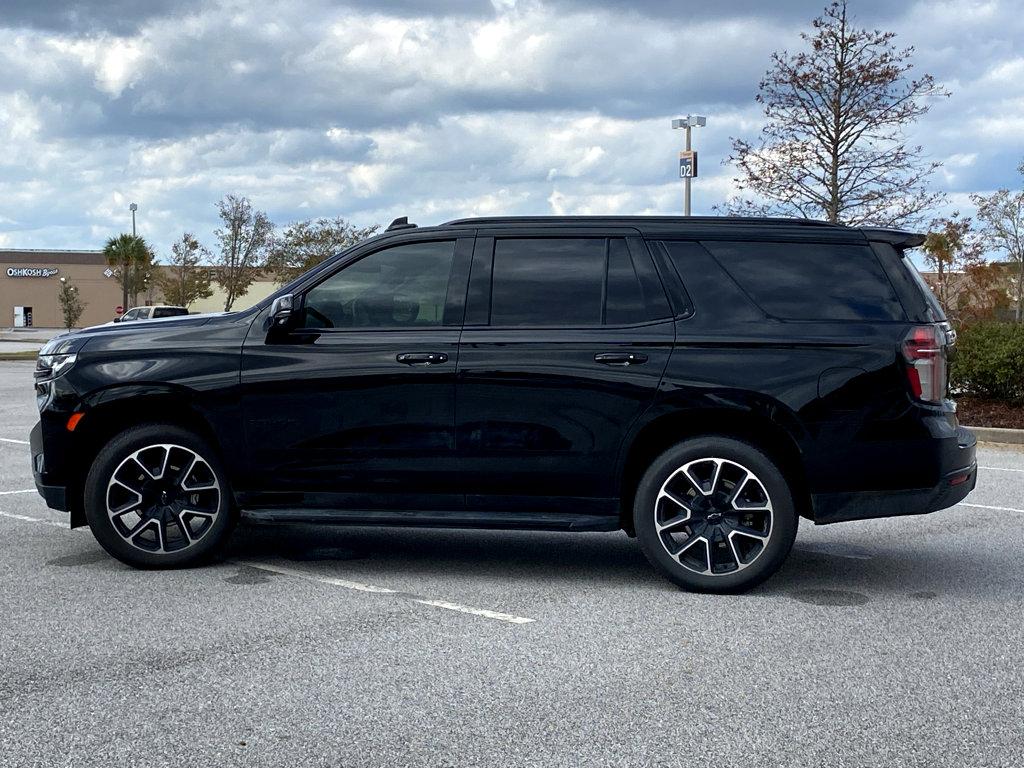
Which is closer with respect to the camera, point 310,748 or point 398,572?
point 310,748

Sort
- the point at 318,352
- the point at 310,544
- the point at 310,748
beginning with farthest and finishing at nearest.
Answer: the point at 310,544 < the point at 318,352 < the point at 310,748

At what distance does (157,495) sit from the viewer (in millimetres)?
6730

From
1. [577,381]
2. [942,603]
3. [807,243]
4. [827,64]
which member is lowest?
[942,603]

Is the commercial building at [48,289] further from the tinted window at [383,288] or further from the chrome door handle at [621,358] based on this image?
the chrome door handle at [621,358]

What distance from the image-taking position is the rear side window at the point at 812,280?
631 cm

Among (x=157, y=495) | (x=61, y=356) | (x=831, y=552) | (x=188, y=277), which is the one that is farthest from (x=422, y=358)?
(x=188, y=277)

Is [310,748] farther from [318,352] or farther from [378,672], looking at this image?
[318,352]

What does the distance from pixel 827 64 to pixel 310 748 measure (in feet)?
66.4

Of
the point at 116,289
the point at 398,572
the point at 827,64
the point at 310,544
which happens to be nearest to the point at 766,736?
the point at 398,572

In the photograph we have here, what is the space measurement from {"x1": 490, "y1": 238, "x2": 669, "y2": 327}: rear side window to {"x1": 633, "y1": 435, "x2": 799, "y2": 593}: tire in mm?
799

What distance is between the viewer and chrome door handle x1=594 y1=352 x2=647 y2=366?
6.27 metres

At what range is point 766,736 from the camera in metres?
4.07

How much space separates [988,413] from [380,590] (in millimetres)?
11367

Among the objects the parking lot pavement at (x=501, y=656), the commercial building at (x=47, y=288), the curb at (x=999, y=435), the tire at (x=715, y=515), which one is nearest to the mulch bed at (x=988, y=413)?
the curb at (x=999, y=435)
